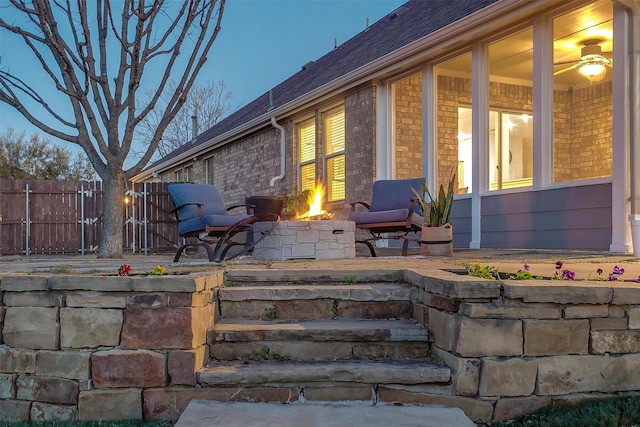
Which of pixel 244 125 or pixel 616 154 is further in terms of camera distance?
pixel 244 125

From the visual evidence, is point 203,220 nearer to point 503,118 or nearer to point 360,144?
point 360,144

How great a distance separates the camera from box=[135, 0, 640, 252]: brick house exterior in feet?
17.5

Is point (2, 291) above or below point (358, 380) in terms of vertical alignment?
above

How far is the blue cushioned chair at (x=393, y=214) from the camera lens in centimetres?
608

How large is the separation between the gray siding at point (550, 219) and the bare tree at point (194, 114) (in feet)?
71.8

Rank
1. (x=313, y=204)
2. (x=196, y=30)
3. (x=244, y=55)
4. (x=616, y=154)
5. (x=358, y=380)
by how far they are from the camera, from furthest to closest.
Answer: (x=244, y=55)
(x=196, y=30)
(x=313, y=204)
(x=616, y=154)
(x=358, y=380)

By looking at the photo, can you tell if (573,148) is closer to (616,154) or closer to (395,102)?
(616,154)

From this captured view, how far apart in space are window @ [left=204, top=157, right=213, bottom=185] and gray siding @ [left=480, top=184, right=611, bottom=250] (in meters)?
9.88

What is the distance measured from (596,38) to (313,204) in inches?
145

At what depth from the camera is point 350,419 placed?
6.95 ft

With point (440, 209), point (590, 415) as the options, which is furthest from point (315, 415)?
point (440, 209)

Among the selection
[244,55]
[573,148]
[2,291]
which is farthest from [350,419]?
[244,55]

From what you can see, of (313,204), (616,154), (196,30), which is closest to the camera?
(616,154)

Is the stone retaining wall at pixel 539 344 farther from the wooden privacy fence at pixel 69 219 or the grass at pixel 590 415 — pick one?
the wooden privacy fence at pixel 69 219
